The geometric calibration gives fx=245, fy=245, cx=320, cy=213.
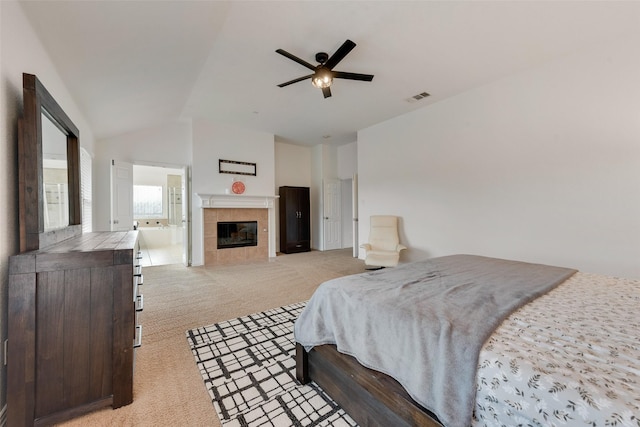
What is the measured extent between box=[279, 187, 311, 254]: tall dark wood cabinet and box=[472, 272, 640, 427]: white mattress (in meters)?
5.79

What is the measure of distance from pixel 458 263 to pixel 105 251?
2678 mm

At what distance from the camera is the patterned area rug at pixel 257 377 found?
1395 mm

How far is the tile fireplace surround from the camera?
205 inches

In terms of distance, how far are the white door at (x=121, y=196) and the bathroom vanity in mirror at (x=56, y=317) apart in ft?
11.1

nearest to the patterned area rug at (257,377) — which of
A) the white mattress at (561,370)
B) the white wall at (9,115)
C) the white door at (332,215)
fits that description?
Result: the white mattress at (561,370)

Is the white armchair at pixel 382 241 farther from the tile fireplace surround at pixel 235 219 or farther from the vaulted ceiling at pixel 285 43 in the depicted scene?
the tile fireplace surround at pixel 235 219

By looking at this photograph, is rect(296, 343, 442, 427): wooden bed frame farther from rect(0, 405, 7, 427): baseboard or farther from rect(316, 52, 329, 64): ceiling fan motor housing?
rect(316, 52, 329, 64): ceiling fan motor housing

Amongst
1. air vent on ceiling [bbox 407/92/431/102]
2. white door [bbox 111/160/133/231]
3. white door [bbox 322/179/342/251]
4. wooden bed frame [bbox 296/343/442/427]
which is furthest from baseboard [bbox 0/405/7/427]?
white door [bbox 322/179/342/251]

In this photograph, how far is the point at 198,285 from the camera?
12.5 ft

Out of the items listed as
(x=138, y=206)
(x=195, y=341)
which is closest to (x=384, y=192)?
(x=195, y=341)

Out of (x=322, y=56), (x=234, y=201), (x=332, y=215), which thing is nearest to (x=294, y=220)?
(x=332, y=215)

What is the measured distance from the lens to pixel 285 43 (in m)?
2.68

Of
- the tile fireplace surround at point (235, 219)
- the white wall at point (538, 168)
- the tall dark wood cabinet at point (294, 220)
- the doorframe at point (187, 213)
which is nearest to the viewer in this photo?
the white wall at point (538, 168)

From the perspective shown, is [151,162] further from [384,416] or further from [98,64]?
[384,416]
